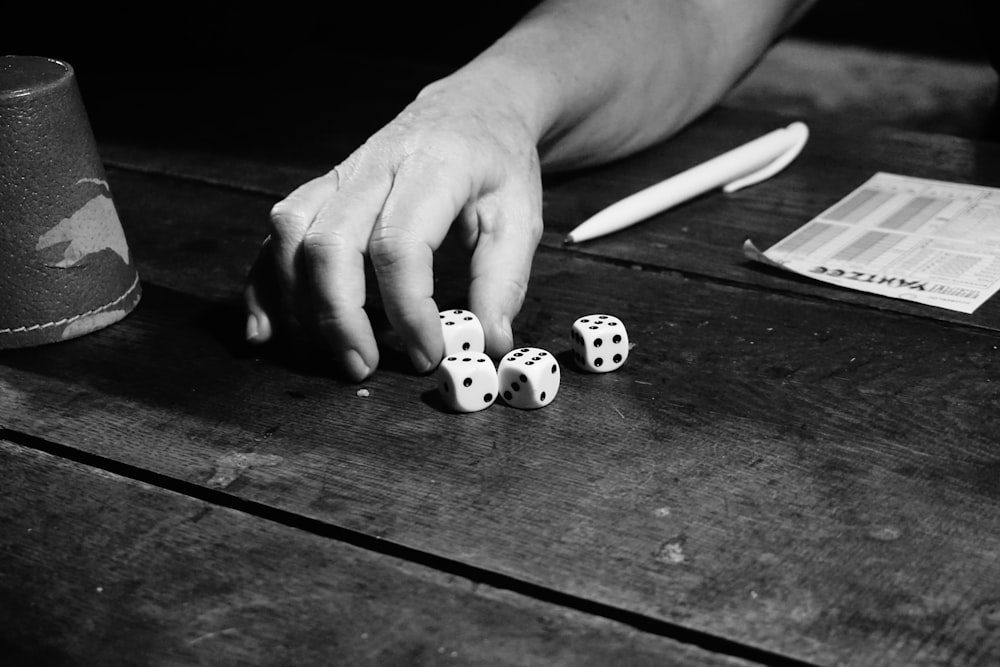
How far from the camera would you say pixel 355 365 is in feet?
2.89

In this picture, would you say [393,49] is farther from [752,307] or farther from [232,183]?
[752,307]

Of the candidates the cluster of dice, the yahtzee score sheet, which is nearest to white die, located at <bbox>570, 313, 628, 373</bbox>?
the cluster of dice

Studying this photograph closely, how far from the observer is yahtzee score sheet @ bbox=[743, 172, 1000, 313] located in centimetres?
100

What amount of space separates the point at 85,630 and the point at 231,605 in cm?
8

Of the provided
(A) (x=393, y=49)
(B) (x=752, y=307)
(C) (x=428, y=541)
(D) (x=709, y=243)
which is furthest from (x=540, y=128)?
(A) (x=393, y=49)

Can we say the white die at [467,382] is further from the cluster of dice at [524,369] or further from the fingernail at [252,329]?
the fingernail at [252,329]

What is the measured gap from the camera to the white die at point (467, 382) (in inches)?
32.2

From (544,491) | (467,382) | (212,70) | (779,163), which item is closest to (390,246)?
(467,382)

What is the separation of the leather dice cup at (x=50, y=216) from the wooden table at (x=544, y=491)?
0.10ft

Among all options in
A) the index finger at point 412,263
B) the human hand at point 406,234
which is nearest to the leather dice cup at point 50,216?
the human hand at point 406,234

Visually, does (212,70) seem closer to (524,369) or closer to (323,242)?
(323,242)

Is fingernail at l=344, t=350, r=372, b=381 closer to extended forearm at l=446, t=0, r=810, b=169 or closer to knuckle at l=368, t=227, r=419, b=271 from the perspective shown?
knuckle at l=368, t=227, r=419, b=271

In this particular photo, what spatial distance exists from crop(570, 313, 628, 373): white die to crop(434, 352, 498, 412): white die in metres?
0.07

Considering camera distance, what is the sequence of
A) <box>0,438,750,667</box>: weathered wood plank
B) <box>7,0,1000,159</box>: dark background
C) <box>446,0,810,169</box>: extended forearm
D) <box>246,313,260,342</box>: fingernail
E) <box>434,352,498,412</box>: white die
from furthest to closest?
<box>7,0,1000,159</box>: dark background < <box>446,0,810,169</box>: extended forearm < <box>246,313,260,342</box>: fingernail < <box>434,352,498,412</box>: white die < <box>0,438,750,667</box>: weathered wood plank
